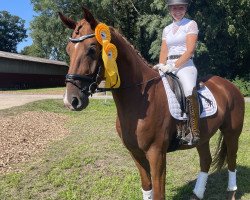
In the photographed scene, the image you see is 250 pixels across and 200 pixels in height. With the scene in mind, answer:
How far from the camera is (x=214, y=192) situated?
18.2 ft

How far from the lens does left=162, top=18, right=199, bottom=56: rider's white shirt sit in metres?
4.14

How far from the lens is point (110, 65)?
342 centimetres

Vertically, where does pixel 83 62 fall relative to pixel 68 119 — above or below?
above

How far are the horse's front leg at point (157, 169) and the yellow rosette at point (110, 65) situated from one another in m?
0.87

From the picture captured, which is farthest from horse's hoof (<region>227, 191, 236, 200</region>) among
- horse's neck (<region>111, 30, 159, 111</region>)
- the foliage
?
the foliage

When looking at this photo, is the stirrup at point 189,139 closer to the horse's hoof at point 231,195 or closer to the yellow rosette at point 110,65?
the yellow rosette at point 110,65

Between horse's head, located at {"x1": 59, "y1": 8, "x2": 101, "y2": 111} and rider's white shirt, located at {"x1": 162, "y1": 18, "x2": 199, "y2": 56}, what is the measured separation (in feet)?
4.02

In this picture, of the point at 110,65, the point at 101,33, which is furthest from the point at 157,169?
the point at 101,33

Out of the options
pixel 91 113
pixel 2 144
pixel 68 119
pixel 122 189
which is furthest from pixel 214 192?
pixel 91 113

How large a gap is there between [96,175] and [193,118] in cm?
264

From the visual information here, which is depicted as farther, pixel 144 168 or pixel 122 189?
pixel 122 189

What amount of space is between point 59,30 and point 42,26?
2.67 metres

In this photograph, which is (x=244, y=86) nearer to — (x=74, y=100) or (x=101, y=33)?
(x=101, y=33)

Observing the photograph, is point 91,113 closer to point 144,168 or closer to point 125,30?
point 144,168
